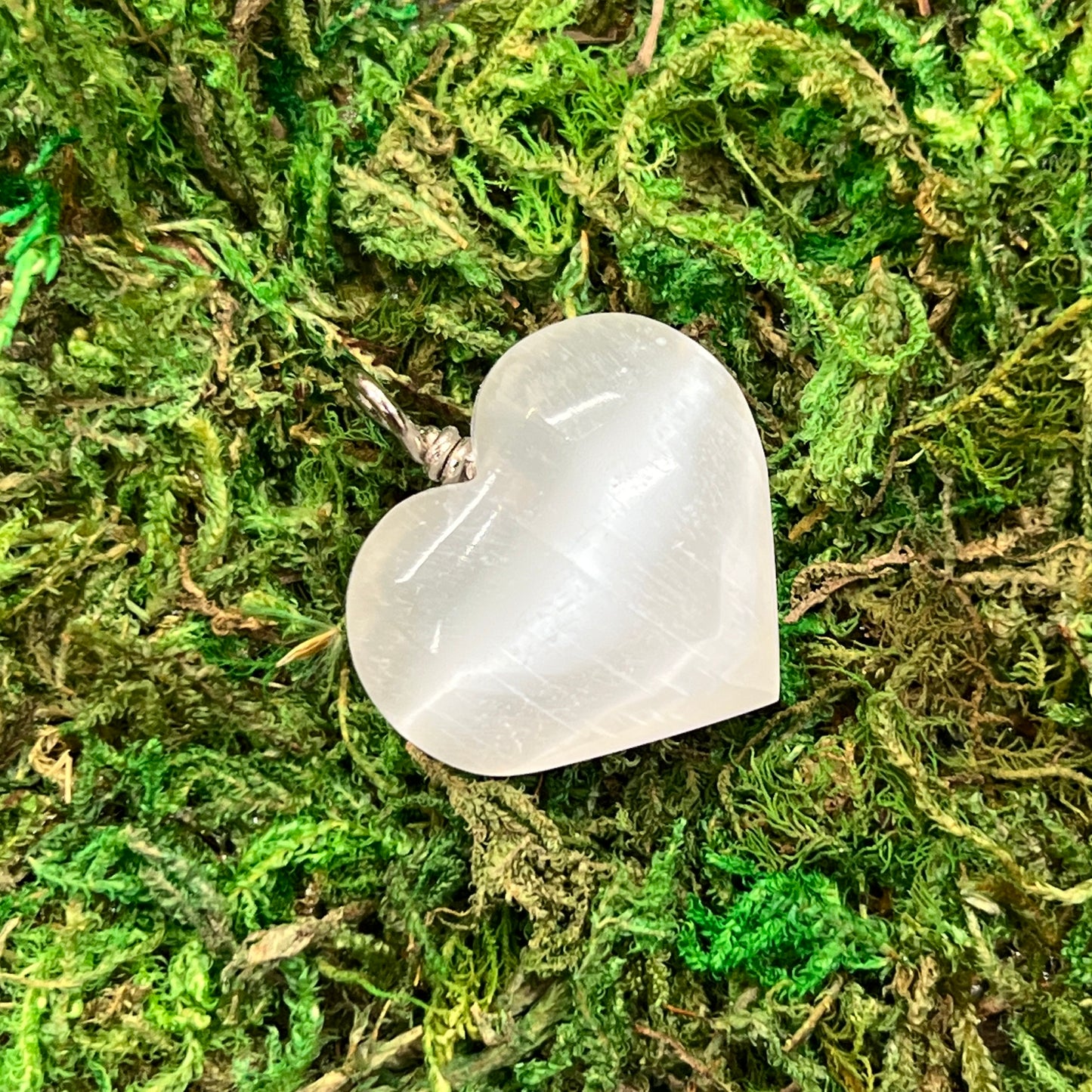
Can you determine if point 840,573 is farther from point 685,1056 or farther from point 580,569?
point 685,1056

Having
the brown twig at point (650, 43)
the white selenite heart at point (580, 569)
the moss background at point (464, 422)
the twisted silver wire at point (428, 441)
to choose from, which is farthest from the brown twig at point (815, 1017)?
the brown twig at point (650, 43)

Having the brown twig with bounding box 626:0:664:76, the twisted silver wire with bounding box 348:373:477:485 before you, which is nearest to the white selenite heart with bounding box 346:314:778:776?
the twisted silver wire with bounding box 348:373:477:485

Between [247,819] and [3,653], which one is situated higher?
[3,653]

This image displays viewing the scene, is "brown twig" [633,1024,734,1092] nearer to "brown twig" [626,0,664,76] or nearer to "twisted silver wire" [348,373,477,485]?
"twisted silver wire" [348,373,477,485]

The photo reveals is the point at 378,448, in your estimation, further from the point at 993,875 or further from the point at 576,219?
the point at 993,875

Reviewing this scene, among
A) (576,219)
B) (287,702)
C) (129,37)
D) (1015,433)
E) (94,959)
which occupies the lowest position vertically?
(94,959)

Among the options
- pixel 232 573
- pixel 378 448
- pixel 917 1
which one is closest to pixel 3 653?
pixel 232 573
